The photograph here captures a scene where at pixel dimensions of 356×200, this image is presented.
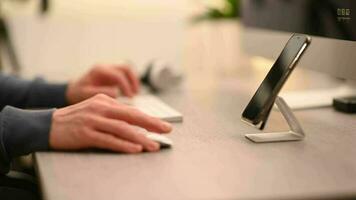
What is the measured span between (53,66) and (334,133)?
145 centimetres

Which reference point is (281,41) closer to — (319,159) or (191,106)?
(191,106)

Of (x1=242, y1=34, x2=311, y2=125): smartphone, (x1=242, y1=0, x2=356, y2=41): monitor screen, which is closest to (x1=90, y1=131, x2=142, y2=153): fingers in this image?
(x1=242, y1=34, x2=311, y2=125): smartphone

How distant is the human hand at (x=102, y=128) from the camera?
824 millimetres

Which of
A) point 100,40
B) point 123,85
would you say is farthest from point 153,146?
point 100,40

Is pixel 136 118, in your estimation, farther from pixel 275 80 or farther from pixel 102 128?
pixel 275 80

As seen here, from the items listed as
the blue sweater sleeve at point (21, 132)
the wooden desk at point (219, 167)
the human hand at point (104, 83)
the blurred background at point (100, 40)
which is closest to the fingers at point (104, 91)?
the human hand at point (104, 83)

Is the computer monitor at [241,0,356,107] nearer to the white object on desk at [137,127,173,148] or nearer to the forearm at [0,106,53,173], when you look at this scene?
the white object on desk at [137,127,173,148]

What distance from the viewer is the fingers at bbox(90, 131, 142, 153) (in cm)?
82

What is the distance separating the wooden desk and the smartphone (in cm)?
5

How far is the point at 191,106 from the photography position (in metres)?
1.28

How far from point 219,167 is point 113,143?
164 mm

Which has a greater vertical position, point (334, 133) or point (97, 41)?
point (334, 133)

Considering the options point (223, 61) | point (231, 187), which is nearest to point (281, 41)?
point (231, 187)

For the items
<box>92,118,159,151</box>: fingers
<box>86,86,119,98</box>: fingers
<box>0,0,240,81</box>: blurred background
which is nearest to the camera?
<box>92,118,159,151</box>: fingers
